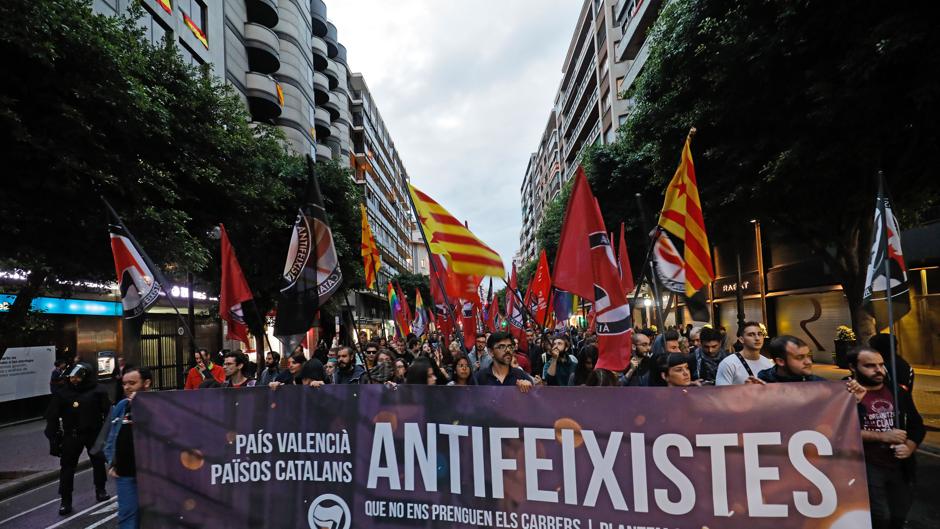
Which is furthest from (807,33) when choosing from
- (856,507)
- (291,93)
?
(291,93)

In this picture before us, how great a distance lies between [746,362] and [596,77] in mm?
43357

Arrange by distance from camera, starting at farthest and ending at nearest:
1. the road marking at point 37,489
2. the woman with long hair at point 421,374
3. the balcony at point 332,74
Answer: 1. the balcony at point 332,74
2. the road marking at point 37,489
3. the woman with long hair at point 421,374

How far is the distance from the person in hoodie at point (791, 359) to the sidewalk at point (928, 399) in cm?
499

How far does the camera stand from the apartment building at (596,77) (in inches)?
1287

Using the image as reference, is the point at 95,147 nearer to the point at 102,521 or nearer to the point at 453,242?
the point at 102,521

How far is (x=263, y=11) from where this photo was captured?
29828 mm

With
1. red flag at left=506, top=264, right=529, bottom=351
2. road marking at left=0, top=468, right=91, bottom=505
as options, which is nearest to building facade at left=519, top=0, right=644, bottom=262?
red flag at left=506, top=264, right=529, bottom=351

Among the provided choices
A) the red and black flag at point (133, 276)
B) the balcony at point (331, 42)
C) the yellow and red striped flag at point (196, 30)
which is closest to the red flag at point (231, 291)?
the red and black flag at point (133, 276)

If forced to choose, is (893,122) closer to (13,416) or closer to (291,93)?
(13,416)

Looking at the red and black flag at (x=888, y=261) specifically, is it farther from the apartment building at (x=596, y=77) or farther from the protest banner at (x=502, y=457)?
the apartment building at (x=596, y=77)

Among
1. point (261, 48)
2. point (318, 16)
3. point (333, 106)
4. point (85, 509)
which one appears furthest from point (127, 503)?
point (318, 16)

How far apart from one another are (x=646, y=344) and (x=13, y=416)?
1601 cm

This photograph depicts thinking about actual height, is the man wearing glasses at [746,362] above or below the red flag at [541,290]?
below

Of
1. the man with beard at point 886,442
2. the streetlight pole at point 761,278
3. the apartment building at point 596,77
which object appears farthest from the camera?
the apartment building at point 596,77
